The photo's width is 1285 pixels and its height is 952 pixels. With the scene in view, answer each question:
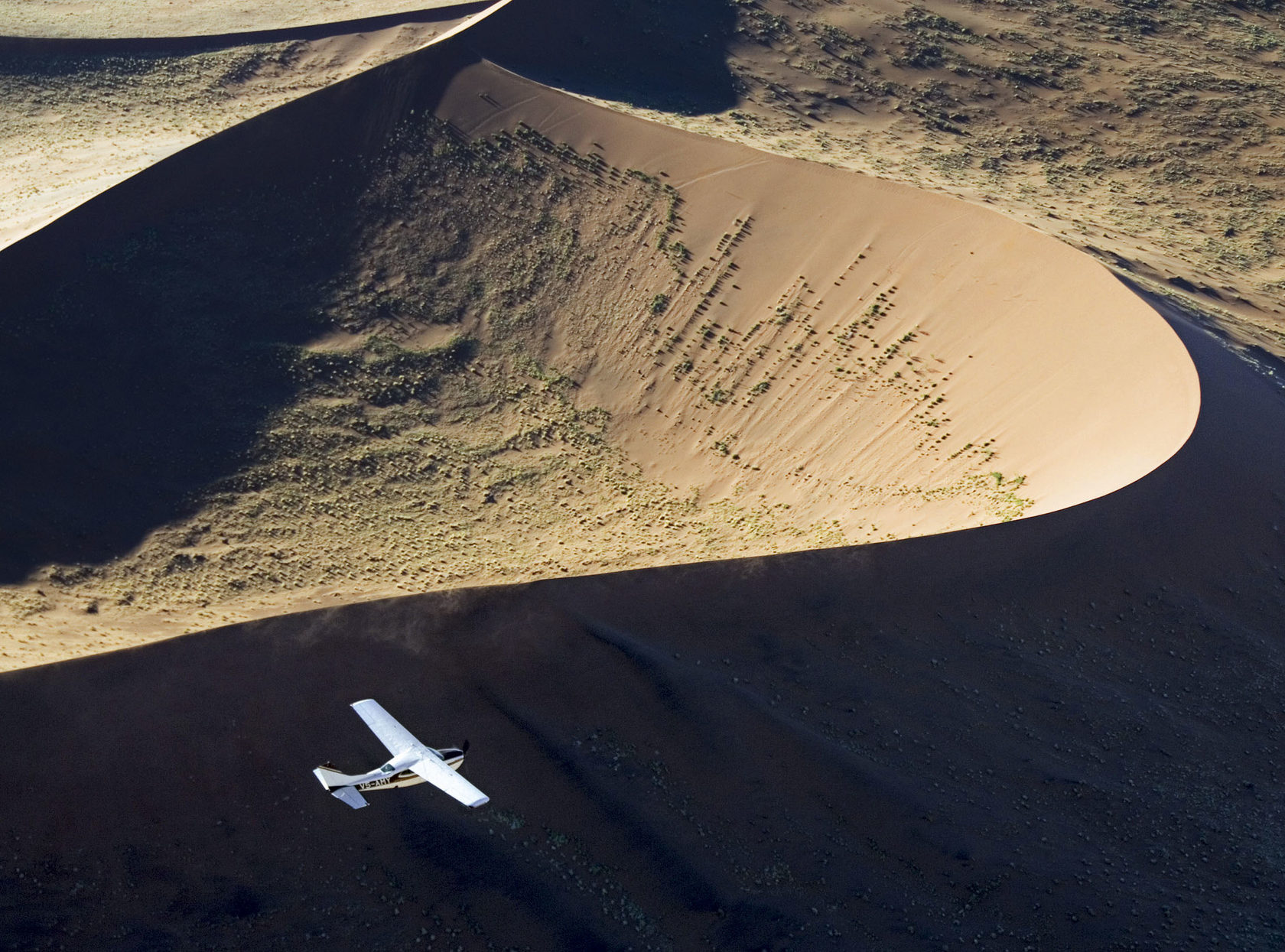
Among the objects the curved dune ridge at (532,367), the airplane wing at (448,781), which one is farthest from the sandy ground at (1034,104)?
the airplane wing at (448,781)

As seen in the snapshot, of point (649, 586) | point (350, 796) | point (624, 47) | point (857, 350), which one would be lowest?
point (350, 796)

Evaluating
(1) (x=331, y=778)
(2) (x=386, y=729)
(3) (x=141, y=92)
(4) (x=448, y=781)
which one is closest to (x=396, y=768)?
(2) (x=386, y=729)

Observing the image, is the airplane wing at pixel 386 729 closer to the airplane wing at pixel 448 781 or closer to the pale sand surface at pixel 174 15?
the airplane wing at pixel 448 781

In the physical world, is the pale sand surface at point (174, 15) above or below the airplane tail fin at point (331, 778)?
above

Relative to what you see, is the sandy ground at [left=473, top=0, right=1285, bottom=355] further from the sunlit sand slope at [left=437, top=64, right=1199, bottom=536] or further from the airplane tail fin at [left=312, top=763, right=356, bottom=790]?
the airplane tail fin at [left=312, top=763, right=356, bottom=790]

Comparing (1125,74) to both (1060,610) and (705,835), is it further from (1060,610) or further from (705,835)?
(705,835)

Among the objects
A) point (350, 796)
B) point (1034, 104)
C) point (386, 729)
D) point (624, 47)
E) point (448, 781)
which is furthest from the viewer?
point (1034, 104)

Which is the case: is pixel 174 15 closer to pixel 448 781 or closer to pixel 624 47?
pixel 624 47
